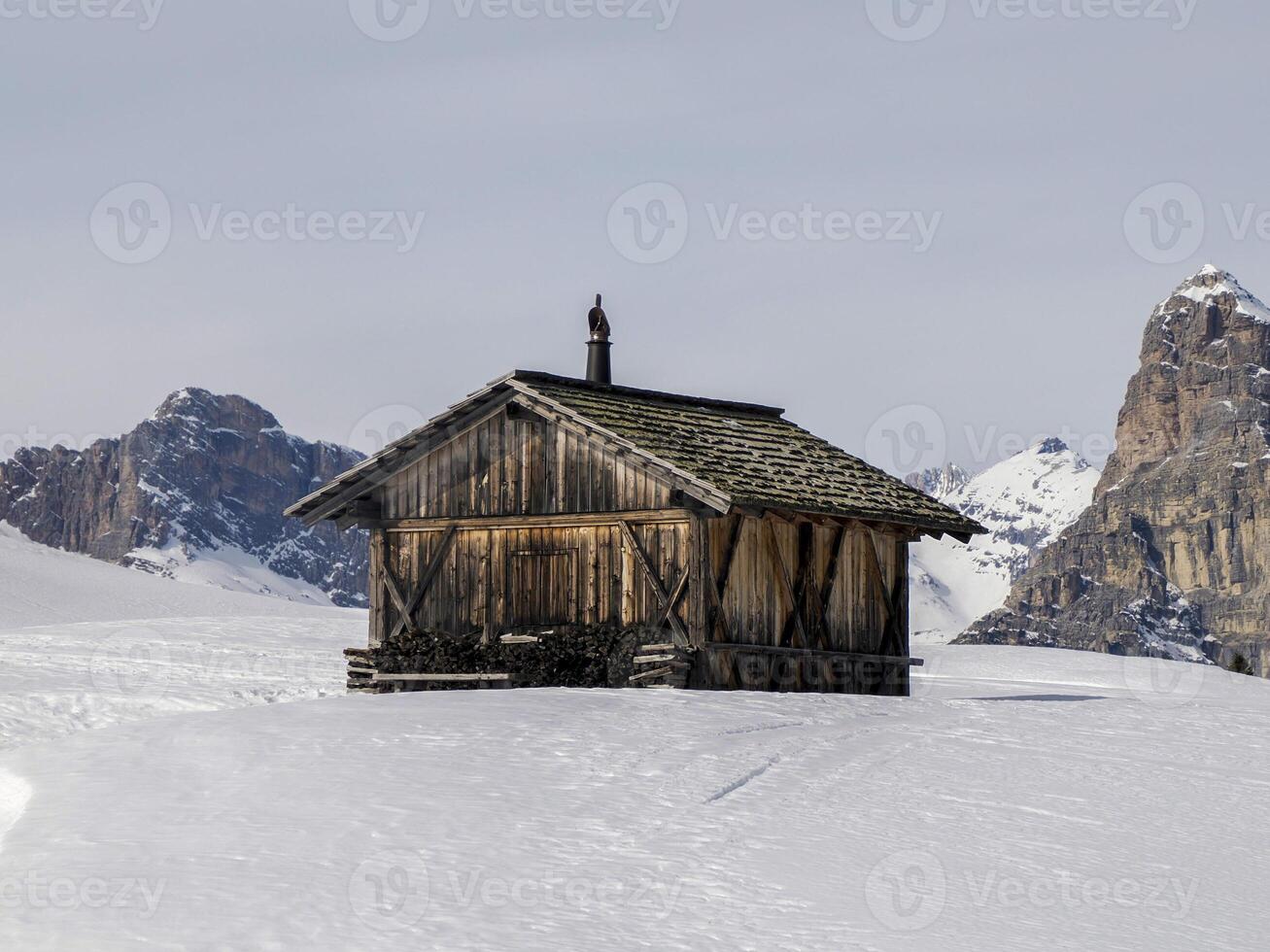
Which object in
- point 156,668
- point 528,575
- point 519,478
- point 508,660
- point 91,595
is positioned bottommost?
point 156,668

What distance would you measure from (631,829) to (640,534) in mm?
12544

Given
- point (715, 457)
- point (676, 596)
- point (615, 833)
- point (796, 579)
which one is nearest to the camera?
point (615, 833)

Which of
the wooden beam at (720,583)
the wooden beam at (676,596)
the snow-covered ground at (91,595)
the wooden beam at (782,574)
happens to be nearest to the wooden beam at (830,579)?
the wooden beam at (782,574)

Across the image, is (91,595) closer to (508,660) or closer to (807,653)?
(508,660)

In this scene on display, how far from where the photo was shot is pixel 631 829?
1370 centimetres

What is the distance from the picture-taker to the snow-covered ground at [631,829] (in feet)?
36.7

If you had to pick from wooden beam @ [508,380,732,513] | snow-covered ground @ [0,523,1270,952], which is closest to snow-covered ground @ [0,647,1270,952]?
snow-covered ground @ [0,523,1270,952]

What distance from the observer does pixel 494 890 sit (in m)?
11.8

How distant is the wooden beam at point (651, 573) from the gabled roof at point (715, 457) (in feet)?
4.17

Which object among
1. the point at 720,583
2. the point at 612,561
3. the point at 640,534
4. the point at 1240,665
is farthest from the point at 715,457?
the point at 1240,665

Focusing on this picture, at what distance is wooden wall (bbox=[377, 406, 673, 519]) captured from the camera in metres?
26.3

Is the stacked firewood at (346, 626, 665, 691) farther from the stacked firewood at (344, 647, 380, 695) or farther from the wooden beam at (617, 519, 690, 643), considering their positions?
the wooden beam at (617, 519, 690, 643)

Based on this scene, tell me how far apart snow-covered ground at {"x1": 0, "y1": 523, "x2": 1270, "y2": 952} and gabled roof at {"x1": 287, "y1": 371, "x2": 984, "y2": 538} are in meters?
4.00

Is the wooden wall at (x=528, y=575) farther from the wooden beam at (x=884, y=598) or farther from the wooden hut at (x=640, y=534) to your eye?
the wooden beam at (x=884, y=598)
